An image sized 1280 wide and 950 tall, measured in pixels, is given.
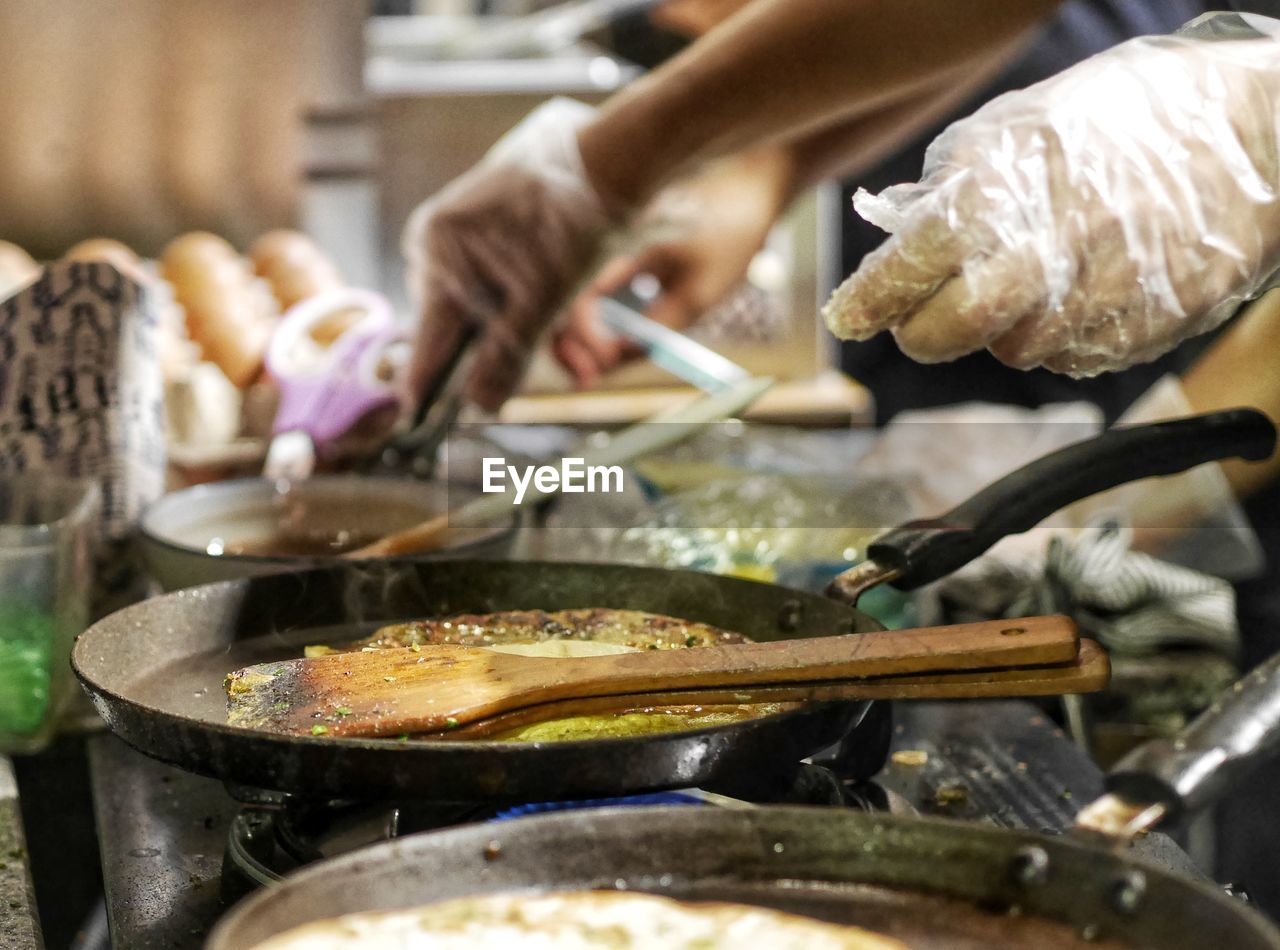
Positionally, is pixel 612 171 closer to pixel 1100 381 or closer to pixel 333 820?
pixel 333 820

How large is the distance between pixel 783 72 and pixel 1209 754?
1.50m

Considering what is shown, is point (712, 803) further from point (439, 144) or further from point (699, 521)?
point (439, 144)

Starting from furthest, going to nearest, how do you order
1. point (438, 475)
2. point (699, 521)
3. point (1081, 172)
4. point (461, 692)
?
point (438, 475) → point (699, 521) → point (1081, 172) → point (461, 692)

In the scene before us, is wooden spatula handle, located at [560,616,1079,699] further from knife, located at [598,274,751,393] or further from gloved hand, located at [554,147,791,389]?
gloved hand, located at [554,147,791,389]

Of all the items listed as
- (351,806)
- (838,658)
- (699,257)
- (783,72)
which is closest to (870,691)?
(838,658)

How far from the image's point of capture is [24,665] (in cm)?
149

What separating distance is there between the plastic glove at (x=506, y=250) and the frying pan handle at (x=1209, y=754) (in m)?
1.68

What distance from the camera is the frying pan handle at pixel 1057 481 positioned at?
1271 millimetres

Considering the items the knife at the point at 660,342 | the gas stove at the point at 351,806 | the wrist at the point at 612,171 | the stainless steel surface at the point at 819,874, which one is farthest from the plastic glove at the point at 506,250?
the stainless steel surface at the point at 819,874

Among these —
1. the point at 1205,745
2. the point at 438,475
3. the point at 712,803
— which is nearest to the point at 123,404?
the point at 438,475

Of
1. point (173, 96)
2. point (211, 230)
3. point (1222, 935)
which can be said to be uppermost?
point (173, 96)

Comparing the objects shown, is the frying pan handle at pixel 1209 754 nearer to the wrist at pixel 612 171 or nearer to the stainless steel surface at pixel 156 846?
the stainless steel surface at pixel 156 846

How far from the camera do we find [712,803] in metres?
1.00

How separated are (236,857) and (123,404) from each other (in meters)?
0.84
